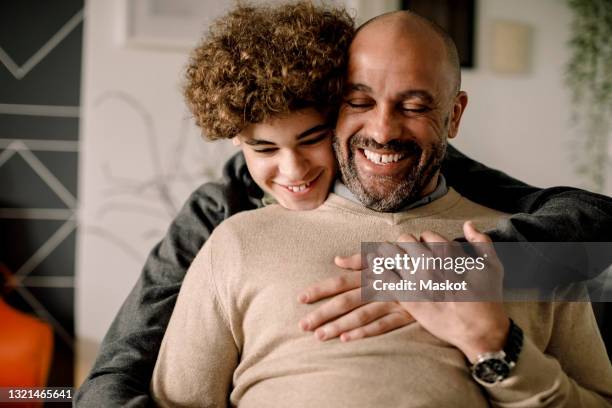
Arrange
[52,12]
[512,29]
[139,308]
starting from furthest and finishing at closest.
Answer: [512,29] → [52,12] → [139,308]

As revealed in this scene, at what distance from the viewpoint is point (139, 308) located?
109cm

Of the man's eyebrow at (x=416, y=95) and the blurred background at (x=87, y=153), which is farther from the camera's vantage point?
the blurred background at (x=87, y=153)

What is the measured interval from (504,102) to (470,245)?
185cm

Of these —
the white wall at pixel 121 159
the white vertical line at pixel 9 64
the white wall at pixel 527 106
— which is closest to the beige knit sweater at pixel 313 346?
the white wall at pixel 121 159

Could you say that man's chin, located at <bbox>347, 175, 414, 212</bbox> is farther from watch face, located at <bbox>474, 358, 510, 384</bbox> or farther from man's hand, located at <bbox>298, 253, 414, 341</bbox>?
watch face, located at <bbox>474, 358, 510, 384</bbox>

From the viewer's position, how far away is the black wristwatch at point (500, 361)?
0.82 m

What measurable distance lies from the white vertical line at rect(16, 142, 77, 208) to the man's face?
5.45 ft

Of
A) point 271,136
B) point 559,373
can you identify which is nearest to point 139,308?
Answer: point 271,136

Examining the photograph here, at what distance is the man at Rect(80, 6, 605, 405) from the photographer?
97 cm

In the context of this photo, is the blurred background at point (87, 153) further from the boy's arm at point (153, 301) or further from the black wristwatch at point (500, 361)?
the black wristwatch at point (500, 361)

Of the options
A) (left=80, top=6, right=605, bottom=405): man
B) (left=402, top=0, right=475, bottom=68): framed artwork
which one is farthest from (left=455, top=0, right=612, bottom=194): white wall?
→ (left=80, top=6, right=605, bottom=405): man

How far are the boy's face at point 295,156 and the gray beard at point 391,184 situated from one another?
0.04 meters

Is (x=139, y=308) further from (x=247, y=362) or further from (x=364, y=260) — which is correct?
(x=364, y=260)

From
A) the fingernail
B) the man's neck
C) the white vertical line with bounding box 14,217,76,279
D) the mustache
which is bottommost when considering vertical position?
the white vertical line with bounding box 14,217,76,279
